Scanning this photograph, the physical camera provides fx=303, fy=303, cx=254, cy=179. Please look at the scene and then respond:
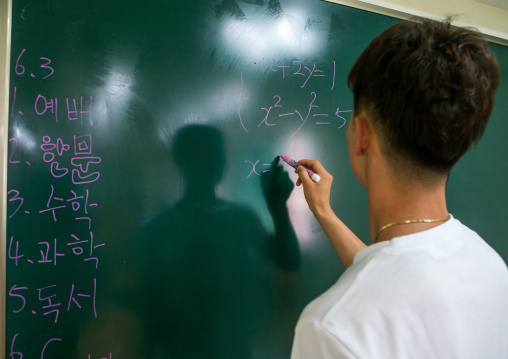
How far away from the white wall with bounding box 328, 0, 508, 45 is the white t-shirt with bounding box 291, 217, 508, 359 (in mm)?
1125

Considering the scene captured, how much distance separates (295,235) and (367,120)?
2.05 ft

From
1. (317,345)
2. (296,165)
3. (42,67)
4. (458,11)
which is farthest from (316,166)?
(458,11)

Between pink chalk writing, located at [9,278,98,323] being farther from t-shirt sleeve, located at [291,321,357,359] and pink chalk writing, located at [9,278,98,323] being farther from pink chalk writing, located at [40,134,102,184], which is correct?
t-shirt sleeve, located at [291,321,357,359]

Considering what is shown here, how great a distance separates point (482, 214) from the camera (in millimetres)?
1581

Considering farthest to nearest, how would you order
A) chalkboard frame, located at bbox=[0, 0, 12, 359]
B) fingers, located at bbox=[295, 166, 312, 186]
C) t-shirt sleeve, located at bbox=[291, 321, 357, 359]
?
fingers, located at bbox=[295, 166, 312, 186] → chalkboard frame, located at bbox=[0, 0, 12, 359] → t-shirt sleeve, located at bbox=[291, 321, 357, 359]

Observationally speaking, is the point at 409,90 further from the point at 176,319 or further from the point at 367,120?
the point at 176,319

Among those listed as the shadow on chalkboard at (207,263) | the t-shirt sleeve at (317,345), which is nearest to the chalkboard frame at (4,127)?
the shadow on chalkboard at (207,263)

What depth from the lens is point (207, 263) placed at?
1075mm

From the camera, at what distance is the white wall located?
1.37m

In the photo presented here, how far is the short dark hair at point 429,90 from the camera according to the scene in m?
0.57

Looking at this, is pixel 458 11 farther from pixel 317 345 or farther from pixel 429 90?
pixel 317 345

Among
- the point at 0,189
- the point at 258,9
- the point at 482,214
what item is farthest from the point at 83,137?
the point at 482,214

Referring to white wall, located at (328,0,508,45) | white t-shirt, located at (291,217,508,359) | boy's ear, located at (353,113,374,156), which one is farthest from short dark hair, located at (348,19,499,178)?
white wall, located at (328,0,508,45)

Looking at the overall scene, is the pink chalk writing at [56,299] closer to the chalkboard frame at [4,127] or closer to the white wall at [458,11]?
the chalkboard frame at [4,127]
